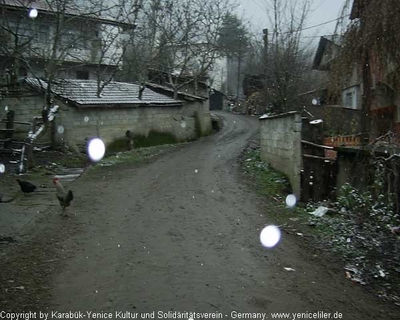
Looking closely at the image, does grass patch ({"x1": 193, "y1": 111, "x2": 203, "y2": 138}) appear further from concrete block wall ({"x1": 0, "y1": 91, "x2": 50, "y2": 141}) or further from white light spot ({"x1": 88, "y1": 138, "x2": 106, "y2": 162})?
concrete block wall ({"x1": 0, "y1": 91, "x2": 50, "y2": 141})

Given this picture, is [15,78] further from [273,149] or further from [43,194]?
[273,149]

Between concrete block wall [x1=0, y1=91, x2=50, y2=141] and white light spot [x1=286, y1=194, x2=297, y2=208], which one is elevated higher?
concrete block wall [x1=0, y1=91, x2=50, y2=141]

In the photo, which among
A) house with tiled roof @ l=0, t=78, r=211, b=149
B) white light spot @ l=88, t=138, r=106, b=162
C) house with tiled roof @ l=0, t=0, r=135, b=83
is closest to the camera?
house with tiled roof @ l=0, t=0, r=135, b=83

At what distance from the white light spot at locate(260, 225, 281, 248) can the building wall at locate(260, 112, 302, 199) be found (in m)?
2.94

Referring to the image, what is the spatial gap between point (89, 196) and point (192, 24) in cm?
1924

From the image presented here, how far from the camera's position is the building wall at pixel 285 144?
33.1ft

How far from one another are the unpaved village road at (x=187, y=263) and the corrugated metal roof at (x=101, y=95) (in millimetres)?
10292

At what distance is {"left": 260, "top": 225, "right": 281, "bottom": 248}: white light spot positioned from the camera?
634 cm

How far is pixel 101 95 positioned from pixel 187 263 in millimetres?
17541

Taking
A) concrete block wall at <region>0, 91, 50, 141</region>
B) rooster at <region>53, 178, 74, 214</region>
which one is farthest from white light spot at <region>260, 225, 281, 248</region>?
concrete block wall at <region>0, 91, 50, 141</region>

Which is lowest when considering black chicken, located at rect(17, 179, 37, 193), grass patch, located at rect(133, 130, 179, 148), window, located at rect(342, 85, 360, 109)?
black chicken, located at rect(17, 179, 37, 193)

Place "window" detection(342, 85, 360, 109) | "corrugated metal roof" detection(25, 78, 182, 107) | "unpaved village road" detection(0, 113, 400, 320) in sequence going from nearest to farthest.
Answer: "unpaved village road" detection(0, 113, 400, 320)
"window" detection(342, 85, 360, 109)
"corrugated metal roof" detection(25, 78, 182, 107)

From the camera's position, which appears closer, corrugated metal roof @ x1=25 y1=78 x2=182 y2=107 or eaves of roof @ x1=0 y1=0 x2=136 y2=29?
eaves of roof @ x1=0 y1=0 x2=136 y2=29

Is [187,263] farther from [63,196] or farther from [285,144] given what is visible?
[285,144]
